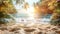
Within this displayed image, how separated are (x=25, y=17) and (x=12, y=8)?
0.69ft

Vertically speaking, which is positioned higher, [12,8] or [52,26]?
[12,8]

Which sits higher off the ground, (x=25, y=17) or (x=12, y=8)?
(x=12, y=8)

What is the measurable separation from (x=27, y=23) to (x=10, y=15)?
0.81 feet

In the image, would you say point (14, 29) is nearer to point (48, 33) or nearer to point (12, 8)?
point (12, 8)

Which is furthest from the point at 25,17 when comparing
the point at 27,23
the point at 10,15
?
the point at 10,15

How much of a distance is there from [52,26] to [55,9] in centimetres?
22

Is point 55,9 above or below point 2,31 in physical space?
above

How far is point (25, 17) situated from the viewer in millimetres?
1745

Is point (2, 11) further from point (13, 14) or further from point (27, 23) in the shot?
point (27, 23)

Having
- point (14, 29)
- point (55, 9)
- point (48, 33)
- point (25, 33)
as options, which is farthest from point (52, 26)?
point (14, 29)

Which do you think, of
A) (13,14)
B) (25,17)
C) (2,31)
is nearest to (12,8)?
(13,14)

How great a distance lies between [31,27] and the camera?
1732mm

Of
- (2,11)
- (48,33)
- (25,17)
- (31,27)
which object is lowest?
(48,33)

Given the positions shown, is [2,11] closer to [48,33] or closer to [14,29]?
[14,29]
